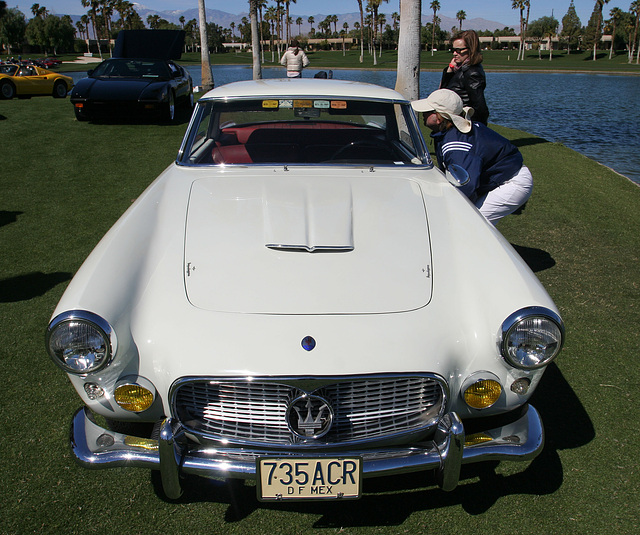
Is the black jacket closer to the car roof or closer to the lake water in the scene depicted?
the car roof

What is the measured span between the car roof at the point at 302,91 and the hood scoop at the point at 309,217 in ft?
2.85

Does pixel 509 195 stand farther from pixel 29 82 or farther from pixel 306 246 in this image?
pixel 29 82

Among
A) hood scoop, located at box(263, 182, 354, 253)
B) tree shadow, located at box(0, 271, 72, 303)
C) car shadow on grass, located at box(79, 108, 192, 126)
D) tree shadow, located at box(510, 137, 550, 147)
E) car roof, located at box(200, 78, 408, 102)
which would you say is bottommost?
tree shadow, located at box(0, 271, 72, 303)

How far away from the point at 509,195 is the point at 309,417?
292cm

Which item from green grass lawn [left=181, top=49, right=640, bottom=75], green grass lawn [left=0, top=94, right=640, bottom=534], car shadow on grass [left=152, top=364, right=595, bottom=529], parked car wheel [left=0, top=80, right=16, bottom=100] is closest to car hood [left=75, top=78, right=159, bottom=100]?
green grass lawn [left=0, top=94, right=640, bottom=534]

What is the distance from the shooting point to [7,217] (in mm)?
5980

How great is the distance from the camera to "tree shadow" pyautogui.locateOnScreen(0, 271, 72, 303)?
13.7 ft

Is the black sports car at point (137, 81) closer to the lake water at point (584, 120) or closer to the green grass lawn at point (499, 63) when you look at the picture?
the lake water at point (584, 120)

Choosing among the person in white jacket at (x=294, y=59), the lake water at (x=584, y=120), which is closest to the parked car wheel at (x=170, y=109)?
the person in white jacket at (x=294, y=59)

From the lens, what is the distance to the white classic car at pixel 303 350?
81.1 inches

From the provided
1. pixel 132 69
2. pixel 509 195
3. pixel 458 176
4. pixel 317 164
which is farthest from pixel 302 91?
pixel 132 69

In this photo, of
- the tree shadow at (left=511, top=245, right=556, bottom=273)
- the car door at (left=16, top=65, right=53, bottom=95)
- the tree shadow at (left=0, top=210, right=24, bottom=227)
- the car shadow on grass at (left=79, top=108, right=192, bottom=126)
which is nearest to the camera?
the tree shadow at (left=511, top=245, right=556, bottom=273)

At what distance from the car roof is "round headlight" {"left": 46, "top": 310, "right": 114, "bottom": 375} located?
2.04 meters

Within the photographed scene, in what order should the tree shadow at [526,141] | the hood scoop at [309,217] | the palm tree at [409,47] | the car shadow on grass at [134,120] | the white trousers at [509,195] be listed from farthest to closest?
the car shadow on grass at [134,120]
the tree shadow at [526,141]
the palm tree at [409,47]
the white trousers at [509,195]
the hood scoop at [309,217]
